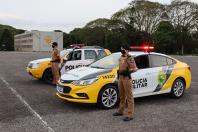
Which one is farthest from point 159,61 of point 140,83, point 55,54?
point 55,54

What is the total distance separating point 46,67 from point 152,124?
7.03m

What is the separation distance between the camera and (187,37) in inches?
2827

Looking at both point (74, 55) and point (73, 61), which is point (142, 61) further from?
point (74, 55)

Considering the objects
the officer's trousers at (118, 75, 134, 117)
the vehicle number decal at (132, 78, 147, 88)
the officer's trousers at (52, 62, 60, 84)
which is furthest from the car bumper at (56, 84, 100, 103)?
the officer's trousers at (52, 62, 60, 84)

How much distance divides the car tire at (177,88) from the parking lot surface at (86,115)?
19cm

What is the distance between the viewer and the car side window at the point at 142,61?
31.0 ft

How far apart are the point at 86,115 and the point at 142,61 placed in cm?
250

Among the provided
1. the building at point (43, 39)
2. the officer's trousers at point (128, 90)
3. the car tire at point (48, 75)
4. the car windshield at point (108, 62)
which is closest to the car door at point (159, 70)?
the car windshield at point (108, 62)

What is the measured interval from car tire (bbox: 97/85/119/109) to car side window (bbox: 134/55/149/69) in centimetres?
113

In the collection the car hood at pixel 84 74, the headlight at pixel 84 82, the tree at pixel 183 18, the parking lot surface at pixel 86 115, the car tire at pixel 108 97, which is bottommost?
the parking lot surface at pixel 86 115

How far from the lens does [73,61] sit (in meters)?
13.1

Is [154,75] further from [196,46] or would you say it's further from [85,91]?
[196,46]

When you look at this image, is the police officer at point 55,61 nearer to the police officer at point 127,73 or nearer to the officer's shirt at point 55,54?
the officer's shirt at point 55,54

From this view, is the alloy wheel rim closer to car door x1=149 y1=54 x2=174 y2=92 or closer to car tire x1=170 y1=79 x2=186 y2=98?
car tire x1=170 y1=79 x2=186 y2=98
